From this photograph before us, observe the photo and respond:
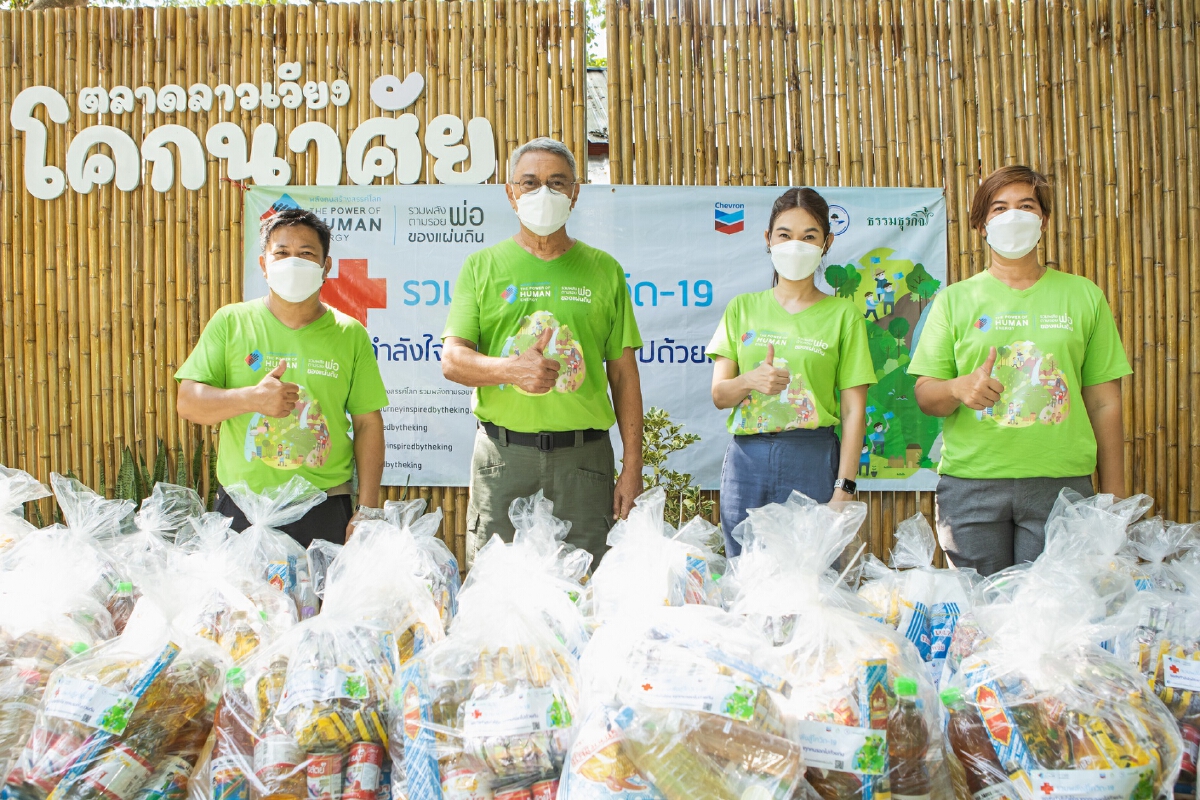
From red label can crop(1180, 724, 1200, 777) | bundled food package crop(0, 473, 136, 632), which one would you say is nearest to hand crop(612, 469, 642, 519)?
bundled food package crop(0, 473, 136, 632)

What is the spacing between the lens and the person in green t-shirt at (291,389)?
215cm

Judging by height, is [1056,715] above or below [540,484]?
below

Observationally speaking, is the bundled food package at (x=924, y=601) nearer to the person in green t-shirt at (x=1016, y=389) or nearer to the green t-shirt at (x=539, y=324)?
the person in green t-shirt at (x=1016, y=389)

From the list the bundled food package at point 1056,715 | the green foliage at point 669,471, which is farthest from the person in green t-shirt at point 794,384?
the green foliage at point 669,471

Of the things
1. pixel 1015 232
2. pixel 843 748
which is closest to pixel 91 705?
pixel 843 748

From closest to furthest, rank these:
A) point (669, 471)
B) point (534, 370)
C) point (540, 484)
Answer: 1. point (534, 370)
2. point (540, 484)
3. point (669, 471)

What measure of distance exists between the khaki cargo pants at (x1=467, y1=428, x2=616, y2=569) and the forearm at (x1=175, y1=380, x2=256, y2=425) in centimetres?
67

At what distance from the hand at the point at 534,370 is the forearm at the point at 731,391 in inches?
21.4

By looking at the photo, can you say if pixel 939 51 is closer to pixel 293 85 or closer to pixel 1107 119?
pixel 1107 119

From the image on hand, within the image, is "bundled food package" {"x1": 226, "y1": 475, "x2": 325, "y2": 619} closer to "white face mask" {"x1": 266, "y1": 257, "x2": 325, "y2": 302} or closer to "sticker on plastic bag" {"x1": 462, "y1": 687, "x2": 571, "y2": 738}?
"white face mask" {"x1": 266, "y1": 257, "x2": 325, "y2": 302}

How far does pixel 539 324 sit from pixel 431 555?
845mm

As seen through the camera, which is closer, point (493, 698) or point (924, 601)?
point (493, 698)

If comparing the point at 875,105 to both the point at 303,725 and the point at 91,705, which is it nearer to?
the point at 303,725

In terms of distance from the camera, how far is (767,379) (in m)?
2.37
